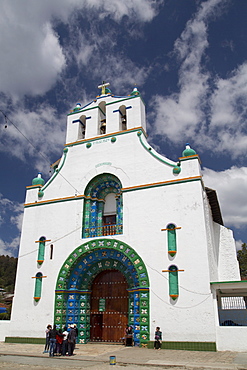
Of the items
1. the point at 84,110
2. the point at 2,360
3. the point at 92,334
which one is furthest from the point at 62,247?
the point at 84,110

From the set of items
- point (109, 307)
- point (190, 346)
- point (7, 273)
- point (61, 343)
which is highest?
point (7, 273)

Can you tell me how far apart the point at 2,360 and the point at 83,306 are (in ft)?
17.5

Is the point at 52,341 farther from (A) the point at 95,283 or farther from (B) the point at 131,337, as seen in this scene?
(A) the point at 95,283

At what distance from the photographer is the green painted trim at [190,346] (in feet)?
41.1

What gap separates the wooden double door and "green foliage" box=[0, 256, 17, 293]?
61.2m

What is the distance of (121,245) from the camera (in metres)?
15.4

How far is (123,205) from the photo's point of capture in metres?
16.2

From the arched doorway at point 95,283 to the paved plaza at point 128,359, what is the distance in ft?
6.21

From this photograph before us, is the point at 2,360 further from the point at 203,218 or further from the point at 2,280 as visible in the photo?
the point at 2,280

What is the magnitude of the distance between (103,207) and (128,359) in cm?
838

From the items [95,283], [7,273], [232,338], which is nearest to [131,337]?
[95,283]

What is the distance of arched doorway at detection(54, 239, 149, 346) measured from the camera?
14.7 m

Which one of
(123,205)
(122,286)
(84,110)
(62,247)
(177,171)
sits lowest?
(122,286)

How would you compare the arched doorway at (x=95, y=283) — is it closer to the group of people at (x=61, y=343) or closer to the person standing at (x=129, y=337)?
the person standing at (x=129, y=337)
